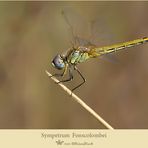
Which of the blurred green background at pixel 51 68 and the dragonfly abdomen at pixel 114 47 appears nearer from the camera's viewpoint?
the dragonfly abdomen at pixel 114 47

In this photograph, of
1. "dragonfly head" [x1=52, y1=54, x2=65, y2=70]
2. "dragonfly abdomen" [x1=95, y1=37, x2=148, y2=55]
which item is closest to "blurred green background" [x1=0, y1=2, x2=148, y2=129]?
"dragonfly abdomen" [x1=95, y1=37, x2=148, y2=55]

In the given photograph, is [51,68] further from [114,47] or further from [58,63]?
[114,47]

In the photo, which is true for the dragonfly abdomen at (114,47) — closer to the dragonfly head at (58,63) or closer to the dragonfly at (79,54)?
the dragonfly at (79,54)

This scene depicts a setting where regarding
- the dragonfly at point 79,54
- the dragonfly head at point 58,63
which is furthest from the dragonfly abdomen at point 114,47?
the dragonfly head at point 58,63

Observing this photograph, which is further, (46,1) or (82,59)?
(46,1)

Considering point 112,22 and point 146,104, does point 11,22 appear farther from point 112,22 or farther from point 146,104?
point 146,104
